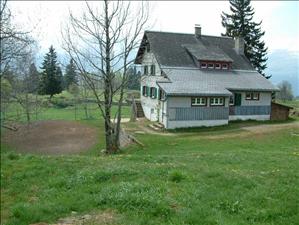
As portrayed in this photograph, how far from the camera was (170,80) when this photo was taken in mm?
34625

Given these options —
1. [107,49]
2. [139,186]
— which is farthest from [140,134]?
[139,186]

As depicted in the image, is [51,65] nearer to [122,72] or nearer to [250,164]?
[122,72]

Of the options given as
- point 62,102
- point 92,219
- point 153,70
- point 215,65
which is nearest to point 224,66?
point 215,65

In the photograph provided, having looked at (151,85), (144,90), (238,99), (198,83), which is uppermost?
(198,83)

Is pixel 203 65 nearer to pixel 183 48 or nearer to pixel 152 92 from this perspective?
pixel 183 48

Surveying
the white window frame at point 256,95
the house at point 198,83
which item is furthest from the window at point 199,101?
the white window frame at point 256,95

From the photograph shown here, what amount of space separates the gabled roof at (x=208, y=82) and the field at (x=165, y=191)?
20.3m

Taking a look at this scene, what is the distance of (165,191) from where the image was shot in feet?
28.7

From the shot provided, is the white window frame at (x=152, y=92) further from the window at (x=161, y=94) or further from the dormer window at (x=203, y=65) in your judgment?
the dormer window at (x=203, y=65)

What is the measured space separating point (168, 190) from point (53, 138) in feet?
87.3

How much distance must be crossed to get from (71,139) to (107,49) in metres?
12.3

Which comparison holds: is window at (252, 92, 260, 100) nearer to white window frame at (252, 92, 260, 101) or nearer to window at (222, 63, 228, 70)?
white window frame at (252, 92, 260, 101)

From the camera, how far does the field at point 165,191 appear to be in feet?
24.2

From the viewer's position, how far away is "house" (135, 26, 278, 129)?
3309 cm
